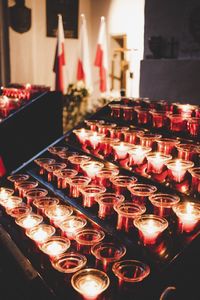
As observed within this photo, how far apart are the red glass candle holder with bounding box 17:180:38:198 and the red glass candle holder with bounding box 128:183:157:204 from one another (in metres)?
1.15

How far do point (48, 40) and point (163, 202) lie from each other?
897 cm

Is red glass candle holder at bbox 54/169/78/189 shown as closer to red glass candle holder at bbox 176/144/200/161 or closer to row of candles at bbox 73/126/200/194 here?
row of candles at bbox 73/126/200/194

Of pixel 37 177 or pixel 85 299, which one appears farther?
pixel 37 177

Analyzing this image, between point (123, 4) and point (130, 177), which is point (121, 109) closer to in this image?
point (130, 177)

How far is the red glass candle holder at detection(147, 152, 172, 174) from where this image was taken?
3107mm

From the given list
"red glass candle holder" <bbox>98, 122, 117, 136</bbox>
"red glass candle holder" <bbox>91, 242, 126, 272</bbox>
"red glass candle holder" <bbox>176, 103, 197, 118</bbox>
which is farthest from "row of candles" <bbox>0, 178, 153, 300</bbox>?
"red glass candle holder" <bbox>176, 103, 197, 118</bbox>

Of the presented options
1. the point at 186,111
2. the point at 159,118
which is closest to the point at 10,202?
the point at 159,118

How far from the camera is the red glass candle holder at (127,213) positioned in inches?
105

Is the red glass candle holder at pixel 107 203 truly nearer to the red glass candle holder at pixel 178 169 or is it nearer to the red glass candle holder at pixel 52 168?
the red glass candle holder at pixel 178 169

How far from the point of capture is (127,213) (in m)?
2.68

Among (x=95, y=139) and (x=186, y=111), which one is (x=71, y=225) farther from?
(x=186, y=111)

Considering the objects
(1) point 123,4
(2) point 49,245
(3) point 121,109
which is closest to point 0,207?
(2) point 49,245

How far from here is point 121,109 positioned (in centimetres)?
415

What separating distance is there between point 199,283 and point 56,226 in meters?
1.33
